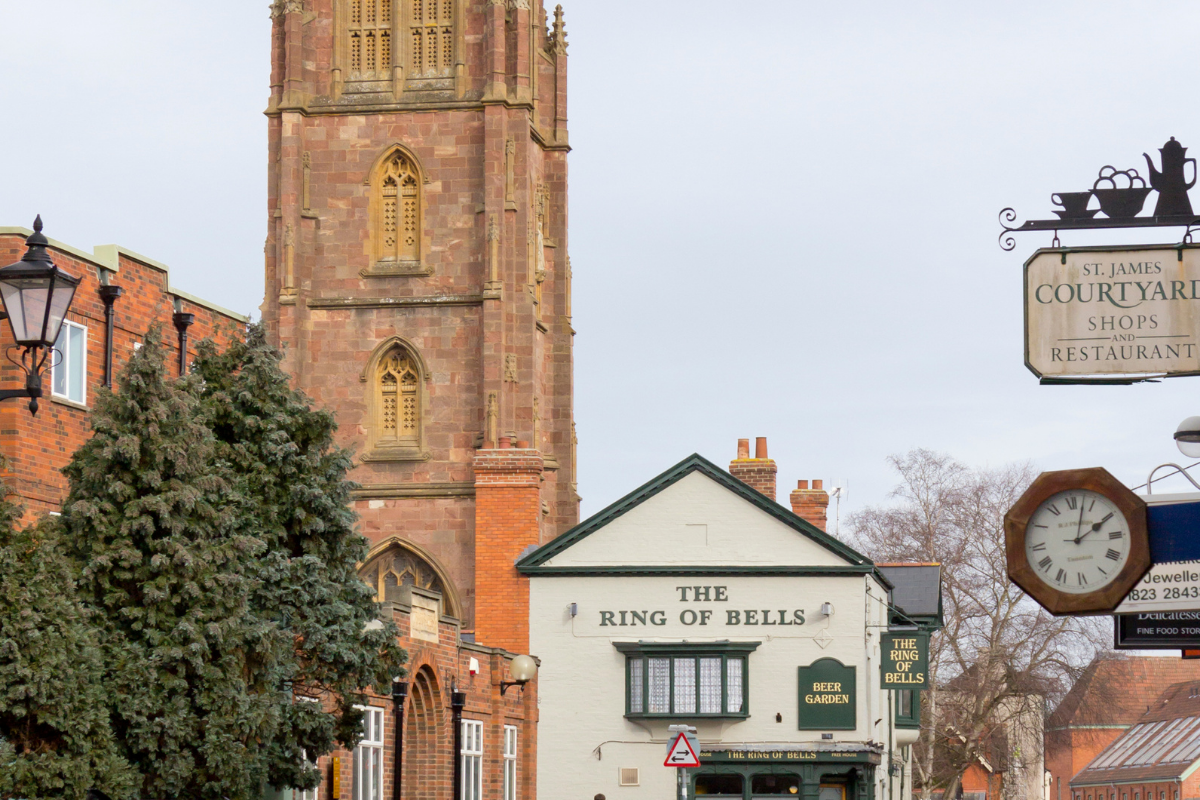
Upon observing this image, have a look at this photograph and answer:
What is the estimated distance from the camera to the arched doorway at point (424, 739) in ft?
99.5

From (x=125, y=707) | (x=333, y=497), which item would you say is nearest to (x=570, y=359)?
(x=333, y=497)

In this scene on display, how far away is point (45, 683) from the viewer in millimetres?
16609

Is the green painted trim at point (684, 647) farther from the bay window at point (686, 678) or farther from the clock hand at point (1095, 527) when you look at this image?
the clock hand at point (1095, 527)

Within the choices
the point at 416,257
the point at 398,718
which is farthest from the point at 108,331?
the point at 416,257

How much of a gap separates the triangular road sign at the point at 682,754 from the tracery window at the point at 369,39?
30548 mm

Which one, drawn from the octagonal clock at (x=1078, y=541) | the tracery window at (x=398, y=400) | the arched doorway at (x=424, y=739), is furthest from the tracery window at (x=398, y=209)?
the octagonal clock at (x=1078, y=541)

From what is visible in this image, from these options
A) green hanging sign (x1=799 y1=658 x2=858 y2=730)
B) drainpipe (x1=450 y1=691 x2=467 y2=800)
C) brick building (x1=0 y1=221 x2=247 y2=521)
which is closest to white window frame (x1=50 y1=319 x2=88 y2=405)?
brick building (x1=0 y1=221 x2=247 y2=521)

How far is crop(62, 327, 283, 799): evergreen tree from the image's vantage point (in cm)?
1927

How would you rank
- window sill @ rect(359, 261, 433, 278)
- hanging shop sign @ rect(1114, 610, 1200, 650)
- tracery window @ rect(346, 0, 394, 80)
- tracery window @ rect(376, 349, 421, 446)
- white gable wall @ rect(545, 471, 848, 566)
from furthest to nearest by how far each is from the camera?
tracery window @ rect(346, 0, 394, 80) < window sill @ rect(359, 261, 433, 278) < tracery window @ rect(376, 349, 421, 446) < white gable wall @ rect(545, 471, 848, 566) < hanging shop sign @ rect(1114, 610, 1200, 650)

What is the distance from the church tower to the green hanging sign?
12740mm

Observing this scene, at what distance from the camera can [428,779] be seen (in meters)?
30.7

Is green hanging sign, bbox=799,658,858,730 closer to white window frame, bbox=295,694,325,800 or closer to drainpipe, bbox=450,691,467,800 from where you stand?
drainpipe, bbox=450,691,467,800

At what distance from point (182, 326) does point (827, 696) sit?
1622 cm

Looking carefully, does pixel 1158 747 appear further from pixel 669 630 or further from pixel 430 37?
pixel 669 630
